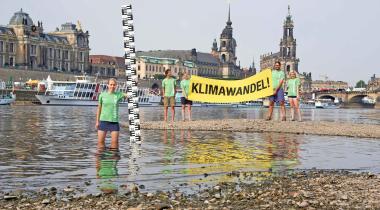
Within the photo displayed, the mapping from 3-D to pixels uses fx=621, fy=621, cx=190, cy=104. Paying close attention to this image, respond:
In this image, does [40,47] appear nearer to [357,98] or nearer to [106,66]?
[106,66]

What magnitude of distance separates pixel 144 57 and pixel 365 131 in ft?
578

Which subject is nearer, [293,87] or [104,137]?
[104,137]

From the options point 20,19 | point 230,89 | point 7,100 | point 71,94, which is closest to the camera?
point 230,89

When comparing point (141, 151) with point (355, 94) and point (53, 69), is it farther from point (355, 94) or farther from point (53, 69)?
point (355, 94)

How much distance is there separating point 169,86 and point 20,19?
12651 centimetres

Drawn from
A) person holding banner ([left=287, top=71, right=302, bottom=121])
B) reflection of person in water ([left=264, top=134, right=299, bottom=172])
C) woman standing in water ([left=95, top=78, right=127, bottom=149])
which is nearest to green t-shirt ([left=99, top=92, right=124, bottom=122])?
woman standing in water ([left=95, top=78, right=127, bottom=149])

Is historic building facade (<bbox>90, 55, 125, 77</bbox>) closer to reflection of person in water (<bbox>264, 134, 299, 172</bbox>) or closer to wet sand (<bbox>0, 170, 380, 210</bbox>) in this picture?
reflection of person in water (<bbox>264, 134, 299, 172</bbox>)

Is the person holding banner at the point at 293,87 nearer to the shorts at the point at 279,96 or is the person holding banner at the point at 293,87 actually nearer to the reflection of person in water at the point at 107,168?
the shorts at the point at 279,96

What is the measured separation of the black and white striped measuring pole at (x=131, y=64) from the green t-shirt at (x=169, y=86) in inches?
246

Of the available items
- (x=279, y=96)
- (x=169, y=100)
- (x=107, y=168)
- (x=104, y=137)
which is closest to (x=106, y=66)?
(x=169, y=100)

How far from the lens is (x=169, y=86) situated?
21.0 meters

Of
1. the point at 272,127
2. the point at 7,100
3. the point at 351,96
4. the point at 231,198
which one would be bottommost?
the point at 231,198

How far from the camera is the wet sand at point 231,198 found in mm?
7156

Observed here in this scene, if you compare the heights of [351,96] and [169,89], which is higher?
[351,96]
